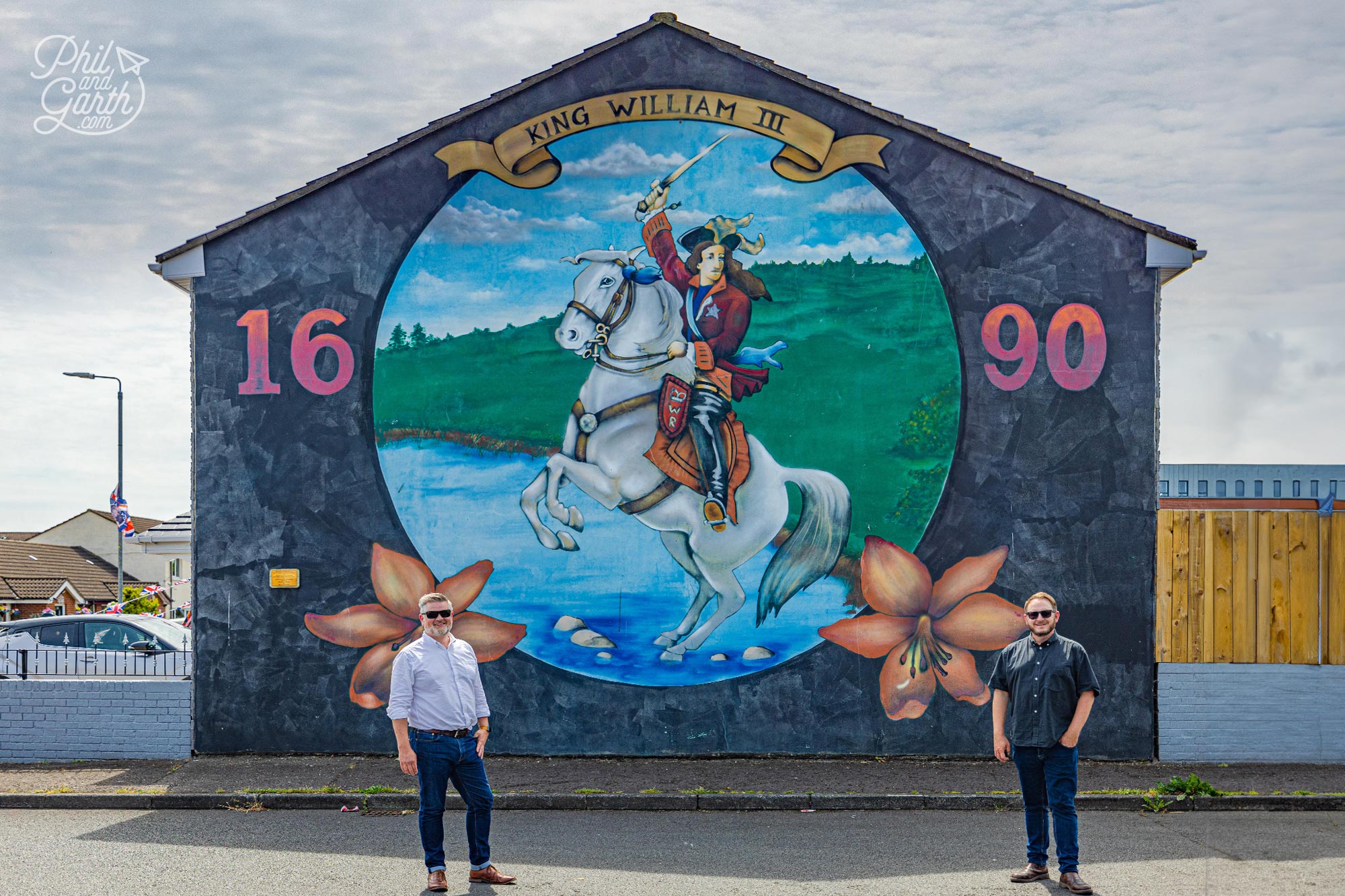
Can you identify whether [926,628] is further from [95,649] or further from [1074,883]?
[95,649]

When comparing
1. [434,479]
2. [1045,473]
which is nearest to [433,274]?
[434,479]

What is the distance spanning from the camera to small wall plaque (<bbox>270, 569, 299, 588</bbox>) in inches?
464

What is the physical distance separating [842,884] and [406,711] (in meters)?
2.92

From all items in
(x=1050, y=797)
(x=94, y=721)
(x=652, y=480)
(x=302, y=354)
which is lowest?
(x=94, y=721)

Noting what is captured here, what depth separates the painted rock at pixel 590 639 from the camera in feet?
38.2

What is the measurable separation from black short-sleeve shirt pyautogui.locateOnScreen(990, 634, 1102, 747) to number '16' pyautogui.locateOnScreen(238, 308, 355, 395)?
7.37 metres

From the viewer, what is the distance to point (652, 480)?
11.7 metres

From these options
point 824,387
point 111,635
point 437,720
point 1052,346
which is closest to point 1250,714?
→ point 1052,346

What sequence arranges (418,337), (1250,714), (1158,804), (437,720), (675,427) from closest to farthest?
(437,720) → (1158,804) → (1250,714) → (675,427) → (418,337)

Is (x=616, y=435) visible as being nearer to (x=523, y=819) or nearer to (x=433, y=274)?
(x=433, y=274)

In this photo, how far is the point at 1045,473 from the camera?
11555 mm

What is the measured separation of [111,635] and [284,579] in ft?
20.5

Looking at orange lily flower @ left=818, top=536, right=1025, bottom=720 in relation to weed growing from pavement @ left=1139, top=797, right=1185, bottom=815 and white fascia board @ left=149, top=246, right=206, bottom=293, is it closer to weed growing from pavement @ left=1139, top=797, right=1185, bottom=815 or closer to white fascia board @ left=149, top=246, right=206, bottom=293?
weed growing from pavement @ left=1139, top=797, right=1185, bottom=815

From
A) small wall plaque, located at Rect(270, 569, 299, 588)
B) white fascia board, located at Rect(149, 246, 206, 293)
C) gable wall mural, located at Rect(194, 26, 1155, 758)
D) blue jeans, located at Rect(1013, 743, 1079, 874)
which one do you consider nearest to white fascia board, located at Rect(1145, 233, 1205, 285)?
gable wall mural, located at Rect(194, 26, 1155, 758)
